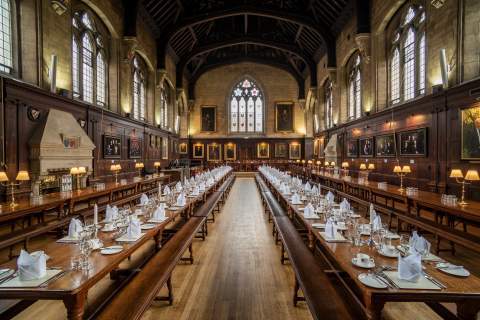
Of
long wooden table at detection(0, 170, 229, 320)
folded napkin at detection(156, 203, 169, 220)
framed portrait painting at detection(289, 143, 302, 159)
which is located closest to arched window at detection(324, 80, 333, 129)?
framed portrait painting at detection(289, 143, 302, 159)

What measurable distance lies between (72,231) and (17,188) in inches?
219

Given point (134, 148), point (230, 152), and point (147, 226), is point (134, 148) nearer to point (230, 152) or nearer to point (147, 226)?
point (147, 226)

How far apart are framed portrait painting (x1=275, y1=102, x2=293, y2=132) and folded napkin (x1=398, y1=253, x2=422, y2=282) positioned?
2608 centimetres

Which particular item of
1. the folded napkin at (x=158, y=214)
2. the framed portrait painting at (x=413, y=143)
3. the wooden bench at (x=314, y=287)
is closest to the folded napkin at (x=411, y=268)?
the wooden bench at (x=314, y=287)

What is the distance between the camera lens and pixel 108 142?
1248 centimetres

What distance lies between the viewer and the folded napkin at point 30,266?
7.61 ft

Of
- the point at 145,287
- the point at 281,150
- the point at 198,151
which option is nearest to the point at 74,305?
the point at 145,287

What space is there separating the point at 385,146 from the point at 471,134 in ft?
15.2

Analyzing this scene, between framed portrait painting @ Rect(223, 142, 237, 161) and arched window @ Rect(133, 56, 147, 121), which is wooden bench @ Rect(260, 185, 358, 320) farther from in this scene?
framed portrait painting @ Rect(223, 142, 237, 161)

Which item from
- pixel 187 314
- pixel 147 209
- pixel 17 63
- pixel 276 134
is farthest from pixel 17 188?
pixel 276 134

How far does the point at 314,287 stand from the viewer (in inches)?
113

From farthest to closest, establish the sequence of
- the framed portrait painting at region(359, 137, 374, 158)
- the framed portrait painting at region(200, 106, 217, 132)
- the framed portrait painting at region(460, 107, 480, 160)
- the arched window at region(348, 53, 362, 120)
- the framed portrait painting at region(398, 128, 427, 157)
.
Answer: the framed portrait painting at region(200, 106, 217, 132), the arched window at region(348, 53, 362, 120), the framed portrait painting at region(359, 137, 374, 158), the framed portrait painting at region(398, 128, 427, 157), the framed portrait painting at region(460, 107, 480, 160)

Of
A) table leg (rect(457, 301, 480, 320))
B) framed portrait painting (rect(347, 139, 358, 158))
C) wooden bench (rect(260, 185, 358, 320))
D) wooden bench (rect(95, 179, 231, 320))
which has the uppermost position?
framed portrait painting (rect(347, 139, 358, 158))

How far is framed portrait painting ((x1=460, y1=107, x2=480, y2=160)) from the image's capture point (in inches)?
278
